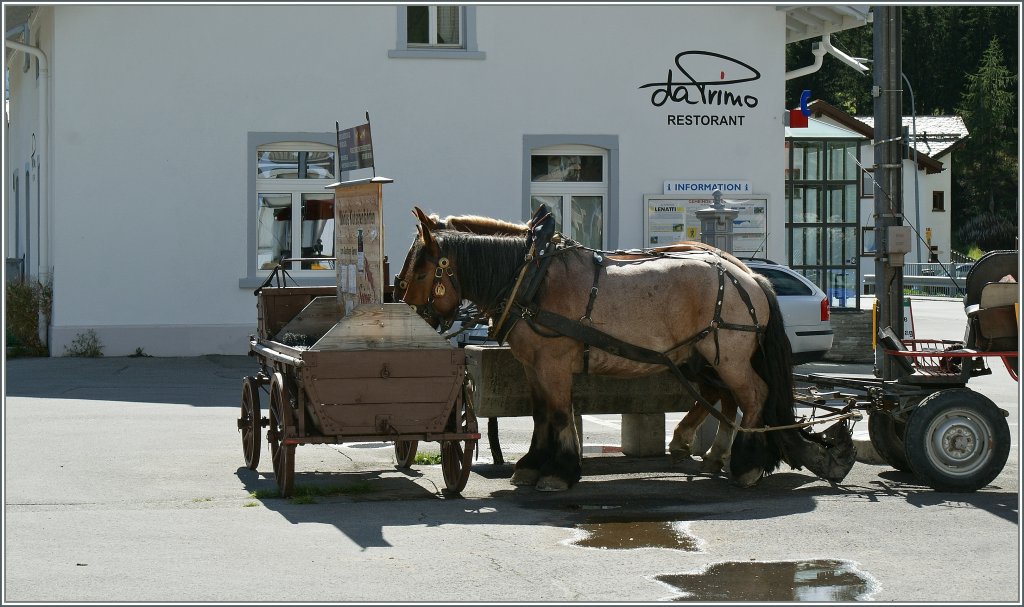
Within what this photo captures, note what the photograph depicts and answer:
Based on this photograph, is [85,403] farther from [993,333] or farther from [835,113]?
[835,113]

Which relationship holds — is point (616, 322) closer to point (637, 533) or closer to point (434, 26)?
point (637, 533)

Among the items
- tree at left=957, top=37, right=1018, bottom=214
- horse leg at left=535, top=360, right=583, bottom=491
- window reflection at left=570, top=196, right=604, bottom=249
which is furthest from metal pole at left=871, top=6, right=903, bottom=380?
tree at left=957, top=37, right=1018, bottom=214

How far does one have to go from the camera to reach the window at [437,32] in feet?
67.1

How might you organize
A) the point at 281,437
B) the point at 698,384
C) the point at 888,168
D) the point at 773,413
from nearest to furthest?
1. the point at 281,437
2. the point at 773,413
3. the point at 698,384
4. the point at 888,168

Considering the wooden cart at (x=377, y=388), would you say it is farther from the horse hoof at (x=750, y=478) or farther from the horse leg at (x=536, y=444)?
the horse hoof at (x=750, y=478)

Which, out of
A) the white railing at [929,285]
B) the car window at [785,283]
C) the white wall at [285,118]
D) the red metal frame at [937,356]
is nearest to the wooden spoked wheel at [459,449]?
the red metal frame at [937,356]

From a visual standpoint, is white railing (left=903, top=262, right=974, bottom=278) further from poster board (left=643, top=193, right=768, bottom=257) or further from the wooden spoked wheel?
the wooden spoked wheel

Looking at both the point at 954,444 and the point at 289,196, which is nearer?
the point at 954,444

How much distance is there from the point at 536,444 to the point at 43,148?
1379 centimetres

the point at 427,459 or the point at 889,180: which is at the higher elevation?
the point at 889,180

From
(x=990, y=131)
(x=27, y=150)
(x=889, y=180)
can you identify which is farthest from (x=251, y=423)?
(x=990, y=131)

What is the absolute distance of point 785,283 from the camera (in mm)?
19234

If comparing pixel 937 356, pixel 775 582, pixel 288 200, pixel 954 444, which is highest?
pixel 288 200

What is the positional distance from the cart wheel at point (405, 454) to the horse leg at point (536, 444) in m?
1.05
